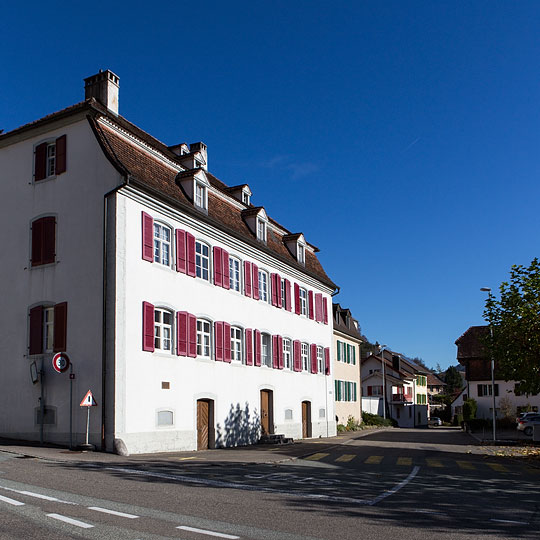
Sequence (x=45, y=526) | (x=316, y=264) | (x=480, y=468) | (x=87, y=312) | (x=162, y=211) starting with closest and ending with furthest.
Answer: (x=45, y=526) → (x=480, y=468) → (x=87, y=312) → (x=162, y=211) → (x=316, y=264)

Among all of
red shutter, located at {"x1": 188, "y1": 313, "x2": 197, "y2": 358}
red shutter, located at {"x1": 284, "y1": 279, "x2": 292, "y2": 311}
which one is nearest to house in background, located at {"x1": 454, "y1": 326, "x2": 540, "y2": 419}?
red shutter, located at {"x1": 284, "y1": 279, "x2": 292, "y2": 311}

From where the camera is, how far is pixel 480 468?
63.3ft

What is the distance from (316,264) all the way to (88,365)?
22.6 m

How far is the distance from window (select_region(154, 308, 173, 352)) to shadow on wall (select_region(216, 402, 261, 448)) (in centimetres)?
499

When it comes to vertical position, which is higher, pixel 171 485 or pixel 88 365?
pixel 88 365

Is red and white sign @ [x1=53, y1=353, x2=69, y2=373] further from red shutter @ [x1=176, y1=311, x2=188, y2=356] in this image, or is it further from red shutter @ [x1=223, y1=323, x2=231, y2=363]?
red shutter @ [x1=223, y1=323, x2=231, y2=363]

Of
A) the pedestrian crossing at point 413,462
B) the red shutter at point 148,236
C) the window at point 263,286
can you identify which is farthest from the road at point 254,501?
the window at point 263,286

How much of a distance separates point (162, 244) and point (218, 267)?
161 inches

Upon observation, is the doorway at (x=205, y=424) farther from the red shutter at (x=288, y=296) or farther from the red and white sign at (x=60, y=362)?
the red shutter at (x=288, y=296)

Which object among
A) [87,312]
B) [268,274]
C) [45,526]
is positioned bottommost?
[45,526]

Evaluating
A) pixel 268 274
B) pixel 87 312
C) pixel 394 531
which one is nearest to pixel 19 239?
pixel 87 312

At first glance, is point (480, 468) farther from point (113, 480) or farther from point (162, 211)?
point (162, 211)

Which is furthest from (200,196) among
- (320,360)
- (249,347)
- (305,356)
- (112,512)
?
(112,512)

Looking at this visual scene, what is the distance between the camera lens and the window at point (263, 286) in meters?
31.2
